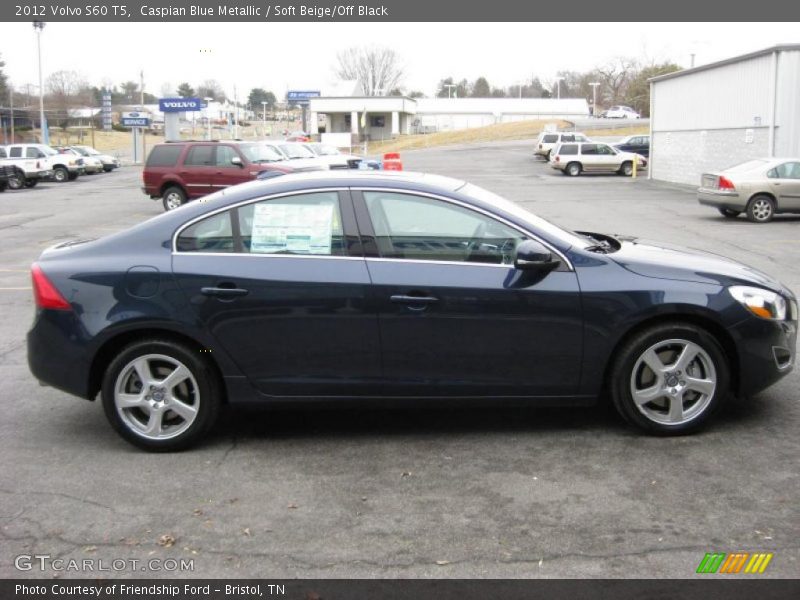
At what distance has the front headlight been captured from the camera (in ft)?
16.7

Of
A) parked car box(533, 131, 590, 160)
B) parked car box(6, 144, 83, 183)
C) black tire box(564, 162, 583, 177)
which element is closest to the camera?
parked car box(6, 144, 83, 183)

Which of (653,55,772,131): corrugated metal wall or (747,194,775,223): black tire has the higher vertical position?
(653,55,772,131): corrugated metal wall

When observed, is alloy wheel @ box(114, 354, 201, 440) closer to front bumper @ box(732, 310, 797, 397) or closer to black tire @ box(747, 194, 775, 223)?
front bumper @ box(732, 310, 797, 397)

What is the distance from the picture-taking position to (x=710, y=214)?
21688mm

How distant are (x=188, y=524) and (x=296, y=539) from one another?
568 millimetres

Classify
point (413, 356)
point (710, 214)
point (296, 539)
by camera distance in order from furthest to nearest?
point (710, 214)
point (413, 356)
point (296, 539)

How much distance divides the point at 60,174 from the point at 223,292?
4360cm

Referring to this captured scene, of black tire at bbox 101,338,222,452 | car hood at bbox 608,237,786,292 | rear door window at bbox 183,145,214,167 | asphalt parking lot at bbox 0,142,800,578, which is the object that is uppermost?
rear door window at bbox 183,145,214,167

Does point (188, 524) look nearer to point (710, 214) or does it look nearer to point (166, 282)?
point (166, 282)

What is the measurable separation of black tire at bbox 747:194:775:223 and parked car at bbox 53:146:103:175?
37756 millimetres

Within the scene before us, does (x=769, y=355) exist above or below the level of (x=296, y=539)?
above

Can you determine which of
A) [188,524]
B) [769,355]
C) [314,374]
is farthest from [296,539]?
[769,355]

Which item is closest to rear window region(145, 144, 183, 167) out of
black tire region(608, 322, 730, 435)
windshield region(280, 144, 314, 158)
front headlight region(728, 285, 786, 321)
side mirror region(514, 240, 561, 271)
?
windshield region(280, 144, 314, 158)

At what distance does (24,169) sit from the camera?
38.9 meters
